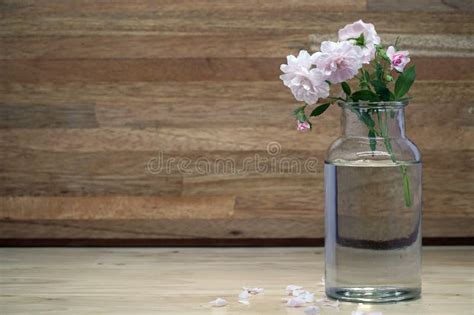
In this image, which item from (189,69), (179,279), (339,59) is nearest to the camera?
(339,59)

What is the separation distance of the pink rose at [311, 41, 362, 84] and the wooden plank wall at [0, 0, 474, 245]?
0.60m

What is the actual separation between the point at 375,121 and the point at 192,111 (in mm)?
646

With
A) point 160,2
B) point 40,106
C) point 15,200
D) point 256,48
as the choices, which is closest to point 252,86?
point 256,48

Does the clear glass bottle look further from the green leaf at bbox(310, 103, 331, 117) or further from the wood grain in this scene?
the wood grain

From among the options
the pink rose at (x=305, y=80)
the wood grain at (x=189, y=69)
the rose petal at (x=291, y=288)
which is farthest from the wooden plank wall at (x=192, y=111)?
the pink rose at (x=305, y=80)

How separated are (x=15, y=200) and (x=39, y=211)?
2.4 inches

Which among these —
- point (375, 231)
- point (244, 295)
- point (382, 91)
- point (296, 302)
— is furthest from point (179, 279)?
point (382, 91)

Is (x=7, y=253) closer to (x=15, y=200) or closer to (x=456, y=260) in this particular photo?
(x=15, y=200)

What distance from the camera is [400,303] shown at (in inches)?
50.2

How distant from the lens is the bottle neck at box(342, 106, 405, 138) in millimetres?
1263

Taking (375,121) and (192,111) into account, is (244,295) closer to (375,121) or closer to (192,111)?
(375,121)

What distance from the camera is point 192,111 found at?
1830 millimetres

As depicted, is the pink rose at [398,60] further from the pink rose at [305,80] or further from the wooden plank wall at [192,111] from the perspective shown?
the wooden plank wall at [192,111]

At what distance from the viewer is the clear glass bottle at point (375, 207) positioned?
126cm
